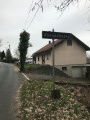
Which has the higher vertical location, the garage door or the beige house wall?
the beige house wall

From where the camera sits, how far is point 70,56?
35.2 m

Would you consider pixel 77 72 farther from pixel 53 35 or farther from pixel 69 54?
pixel 53 35

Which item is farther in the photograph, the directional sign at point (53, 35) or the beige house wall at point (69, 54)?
the beige house wall at point (69, 54)

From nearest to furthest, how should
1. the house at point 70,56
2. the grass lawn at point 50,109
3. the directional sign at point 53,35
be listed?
1. the grass lawn at point 50,109
2. the directional sign at point 53,35
3. the house at point 70,56

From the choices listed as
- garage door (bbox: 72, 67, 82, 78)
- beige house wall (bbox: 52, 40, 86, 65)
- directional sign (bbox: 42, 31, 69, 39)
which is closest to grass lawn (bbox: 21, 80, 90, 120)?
directional sign (bbox: 42, 31, 69, 39)

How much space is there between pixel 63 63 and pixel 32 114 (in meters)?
27.4

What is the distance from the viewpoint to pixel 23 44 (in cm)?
2933

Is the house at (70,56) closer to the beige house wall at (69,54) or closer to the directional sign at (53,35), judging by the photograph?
the beige house wall at (69,54)

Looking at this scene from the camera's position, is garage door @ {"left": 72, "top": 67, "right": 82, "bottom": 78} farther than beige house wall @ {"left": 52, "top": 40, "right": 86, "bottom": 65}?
Yes

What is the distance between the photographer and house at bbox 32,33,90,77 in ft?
112

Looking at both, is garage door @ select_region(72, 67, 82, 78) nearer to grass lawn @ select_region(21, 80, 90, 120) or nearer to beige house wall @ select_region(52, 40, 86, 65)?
beige house wall @ select_region(52, 40, 86, 65)

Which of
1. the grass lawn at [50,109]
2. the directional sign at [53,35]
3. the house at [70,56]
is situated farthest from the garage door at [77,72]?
the directional sign at [53,35]

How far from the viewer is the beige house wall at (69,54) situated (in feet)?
112

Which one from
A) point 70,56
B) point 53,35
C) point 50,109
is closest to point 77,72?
point 70,56
